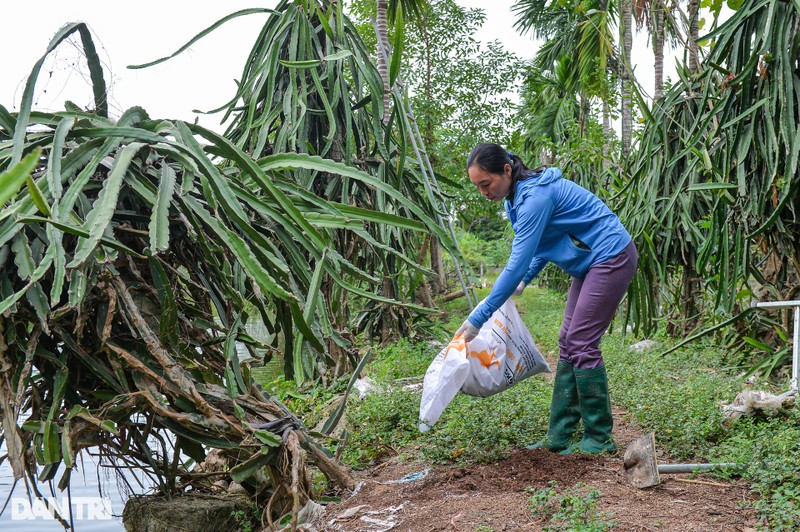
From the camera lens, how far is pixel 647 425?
388 cm

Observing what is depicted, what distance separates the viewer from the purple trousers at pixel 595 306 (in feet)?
11.5

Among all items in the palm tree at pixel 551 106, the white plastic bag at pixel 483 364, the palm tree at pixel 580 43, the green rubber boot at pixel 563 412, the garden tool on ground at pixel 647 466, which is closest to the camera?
the garden tool on ground at pixel 647 466

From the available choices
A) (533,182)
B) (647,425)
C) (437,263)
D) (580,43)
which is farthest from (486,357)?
(580,43)

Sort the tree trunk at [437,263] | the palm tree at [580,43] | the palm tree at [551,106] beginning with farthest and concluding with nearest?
Result: the palm tree at [551,106] < the palm tree at [580,43] < the tree trunk at [437,263]

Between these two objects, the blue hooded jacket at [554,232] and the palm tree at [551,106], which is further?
the palm tree at [551,106]

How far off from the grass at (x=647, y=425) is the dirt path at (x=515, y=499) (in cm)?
12

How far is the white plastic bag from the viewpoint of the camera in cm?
339

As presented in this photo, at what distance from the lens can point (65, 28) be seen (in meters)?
2.45

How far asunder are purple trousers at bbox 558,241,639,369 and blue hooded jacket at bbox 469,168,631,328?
0.06 metres

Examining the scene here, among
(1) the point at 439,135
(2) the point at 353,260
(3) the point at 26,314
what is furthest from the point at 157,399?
(1) the point at 439,135

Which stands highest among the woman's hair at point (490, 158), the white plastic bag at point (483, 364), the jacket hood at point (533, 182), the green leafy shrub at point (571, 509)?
the woman's hair at point (490, 158)

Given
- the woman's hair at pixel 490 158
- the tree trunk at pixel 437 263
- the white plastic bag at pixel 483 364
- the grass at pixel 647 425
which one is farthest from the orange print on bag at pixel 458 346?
the tree trunk at pixel 437 263

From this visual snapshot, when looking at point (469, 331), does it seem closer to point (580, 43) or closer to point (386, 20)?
point (386, 20)

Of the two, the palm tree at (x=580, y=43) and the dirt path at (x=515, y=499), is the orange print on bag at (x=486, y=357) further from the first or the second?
the palm tree at (x=580, y=43)
